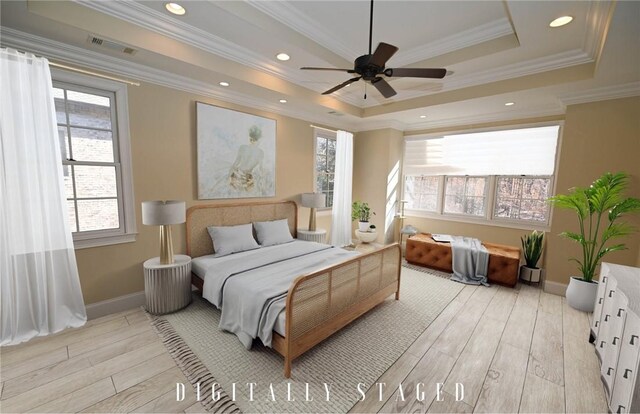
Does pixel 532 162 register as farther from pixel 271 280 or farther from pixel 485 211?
pixel 271 280

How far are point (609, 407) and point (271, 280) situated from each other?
8.45 feet

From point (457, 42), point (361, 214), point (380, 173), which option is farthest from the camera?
point (361, 214)

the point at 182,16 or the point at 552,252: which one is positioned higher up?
the point at 182,16

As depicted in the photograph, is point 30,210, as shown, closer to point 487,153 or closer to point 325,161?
point 325,161

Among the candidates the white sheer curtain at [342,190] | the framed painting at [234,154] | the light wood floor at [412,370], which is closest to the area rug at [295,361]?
the light wood floor at [412,370]

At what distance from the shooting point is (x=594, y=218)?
3.25 meters

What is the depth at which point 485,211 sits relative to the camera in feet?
15.1

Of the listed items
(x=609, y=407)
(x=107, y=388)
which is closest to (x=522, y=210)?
(x=609, y=407)

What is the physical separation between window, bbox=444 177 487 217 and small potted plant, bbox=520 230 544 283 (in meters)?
0.91

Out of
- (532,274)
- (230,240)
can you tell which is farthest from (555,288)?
(230,240)

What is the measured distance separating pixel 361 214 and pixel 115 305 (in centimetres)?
414

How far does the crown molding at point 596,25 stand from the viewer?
191cm

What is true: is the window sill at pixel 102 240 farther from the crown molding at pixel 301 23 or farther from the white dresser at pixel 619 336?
the white dresser at pixel 619 336

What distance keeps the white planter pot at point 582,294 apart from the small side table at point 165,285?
14.6 ft
